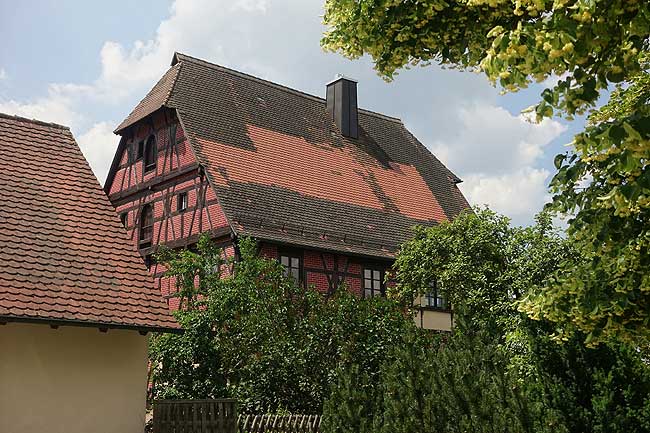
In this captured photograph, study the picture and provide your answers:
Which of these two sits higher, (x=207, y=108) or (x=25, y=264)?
(x=207, y=108)

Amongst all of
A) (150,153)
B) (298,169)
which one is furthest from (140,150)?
(298,169)

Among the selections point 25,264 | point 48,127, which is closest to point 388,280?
point 48,127

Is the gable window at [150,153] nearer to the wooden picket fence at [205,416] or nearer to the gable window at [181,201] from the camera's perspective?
the gable window at [181,201]

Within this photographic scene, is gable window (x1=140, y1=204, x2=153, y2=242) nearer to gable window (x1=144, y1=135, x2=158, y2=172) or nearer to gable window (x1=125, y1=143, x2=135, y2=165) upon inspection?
gable window (x1=144, y1=135, x2=158, y2=172)

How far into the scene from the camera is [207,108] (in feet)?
90.4

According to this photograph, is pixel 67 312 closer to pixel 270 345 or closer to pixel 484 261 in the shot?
pixel 270 345

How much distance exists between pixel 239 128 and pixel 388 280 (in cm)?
767

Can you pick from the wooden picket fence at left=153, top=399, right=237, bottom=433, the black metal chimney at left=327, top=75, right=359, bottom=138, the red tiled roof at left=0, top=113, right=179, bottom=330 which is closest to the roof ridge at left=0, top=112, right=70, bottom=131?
the red tiled roof at left=0, top=113, right=179, bottom=330

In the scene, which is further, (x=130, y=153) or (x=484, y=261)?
(x=130, y=153)

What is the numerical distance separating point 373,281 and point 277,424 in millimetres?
14444

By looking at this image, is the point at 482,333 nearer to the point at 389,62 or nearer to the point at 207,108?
the point at 389,62

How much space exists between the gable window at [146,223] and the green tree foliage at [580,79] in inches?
747

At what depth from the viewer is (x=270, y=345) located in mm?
14508

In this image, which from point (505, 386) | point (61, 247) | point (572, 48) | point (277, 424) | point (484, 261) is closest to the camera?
point (572, 48)
